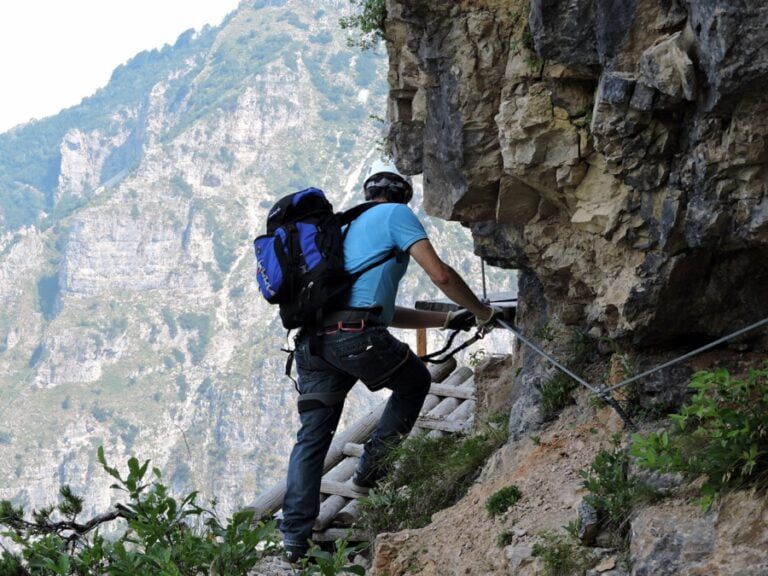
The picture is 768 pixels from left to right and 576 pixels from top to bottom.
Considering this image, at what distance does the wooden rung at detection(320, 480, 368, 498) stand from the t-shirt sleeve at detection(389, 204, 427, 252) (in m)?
2.49

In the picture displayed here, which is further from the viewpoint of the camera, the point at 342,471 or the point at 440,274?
the point at 342,471

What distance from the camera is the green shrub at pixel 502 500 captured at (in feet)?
19.9

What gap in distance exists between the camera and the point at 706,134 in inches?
199

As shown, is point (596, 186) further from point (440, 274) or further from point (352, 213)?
point (352, 213)

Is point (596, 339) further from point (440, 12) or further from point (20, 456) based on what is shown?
point (20, 456)

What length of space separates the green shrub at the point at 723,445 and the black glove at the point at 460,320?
279cm

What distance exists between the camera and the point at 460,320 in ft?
24.5

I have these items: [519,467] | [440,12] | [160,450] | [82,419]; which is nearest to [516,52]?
[440,12]

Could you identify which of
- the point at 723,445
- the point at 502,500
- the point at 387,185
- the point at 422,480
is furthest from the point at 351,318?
the point at 723,445

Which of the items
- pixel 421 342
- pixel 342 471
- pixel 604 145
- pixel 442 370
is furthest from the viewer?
pixel 421 342

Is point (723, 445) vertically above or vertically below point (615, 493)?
above

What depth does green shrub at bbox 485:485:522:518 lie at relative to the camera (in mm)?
6059

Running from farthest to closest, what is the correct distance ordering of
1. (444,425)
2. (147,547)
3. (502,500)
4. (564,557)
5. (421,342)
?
(421,342) → (444,425) → (502,500) → (564,557) → (147,547)

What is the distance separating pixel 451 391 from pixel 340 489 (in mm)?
2329
